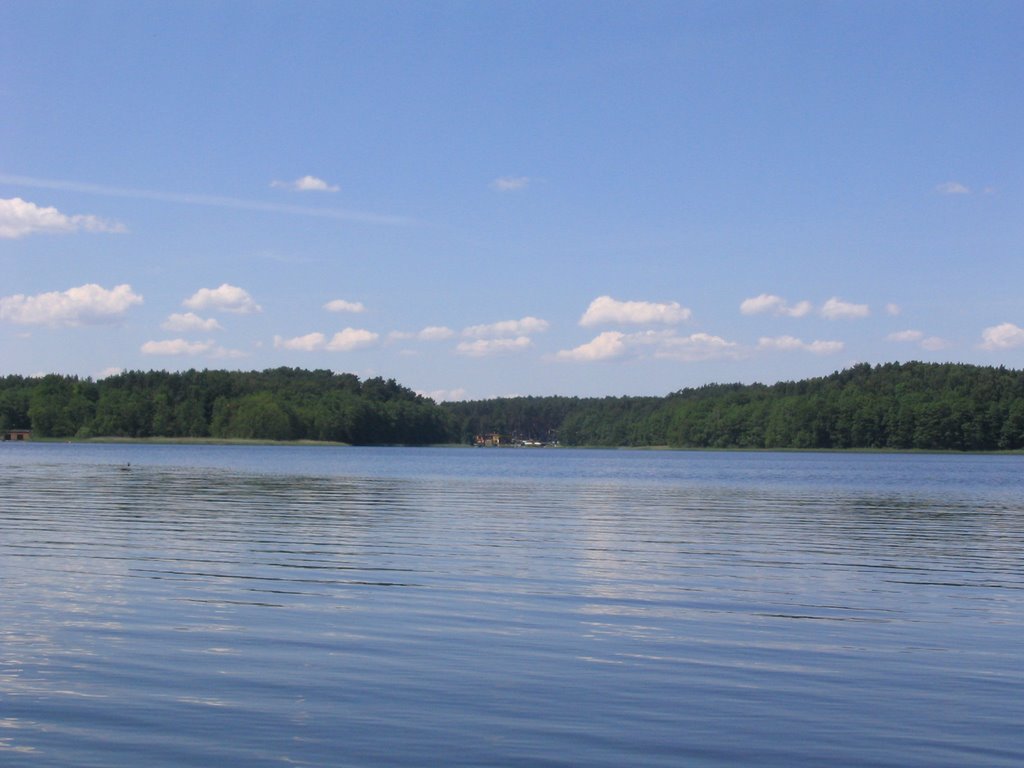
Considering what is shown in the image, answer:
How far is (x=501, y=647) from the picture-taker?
14844 mm

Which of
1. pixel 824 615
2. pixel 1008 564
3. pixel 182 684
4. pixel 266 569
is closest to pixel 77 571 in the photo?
pixel 266 569

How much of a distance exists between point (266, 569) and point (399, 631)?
7784mm

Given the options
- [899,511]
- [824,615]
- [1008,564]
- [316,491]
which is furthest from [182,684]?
Answer: [316,491]

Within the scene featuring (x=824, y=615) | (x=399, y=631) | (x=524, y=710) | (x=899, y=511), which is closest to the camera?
(x=524, y=710)

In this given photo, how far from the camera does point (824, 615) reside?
18234 millimetres

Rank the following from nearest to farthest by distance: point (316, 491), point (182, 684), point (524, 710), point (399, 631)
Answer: point (524, 710) < point (182, 684) < point (399, 631) < point (316, 491)

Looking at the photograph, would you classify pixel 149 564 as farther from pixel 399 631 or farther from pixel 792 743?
pixel 792 743

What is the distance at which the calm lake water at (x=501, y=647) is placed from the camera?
1058cm

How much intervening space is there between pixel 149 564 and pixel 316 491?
32.7 metres

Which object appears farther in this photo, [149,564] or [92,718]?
[149,564]

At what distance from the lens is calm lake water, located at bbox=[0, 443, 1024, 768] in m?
10.6

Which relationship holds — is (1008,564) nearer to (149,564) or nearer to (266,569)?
(266,569)

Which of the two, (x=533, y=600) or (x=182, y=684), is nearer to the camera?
(x=182, y=684)

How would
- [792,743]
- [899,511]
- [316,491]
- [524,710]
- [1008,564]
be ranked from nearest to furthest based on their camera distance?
[792,743], [524,710], [1008,564], [899,511], [316,491]
